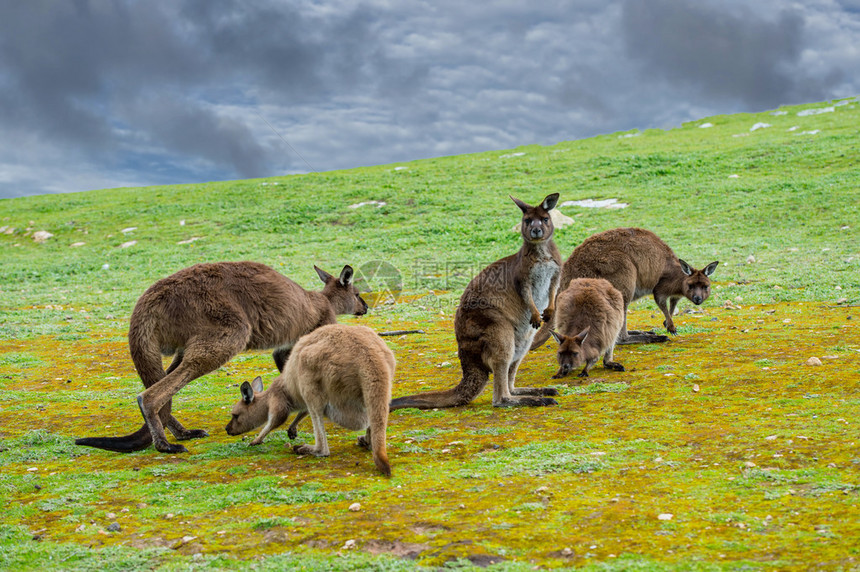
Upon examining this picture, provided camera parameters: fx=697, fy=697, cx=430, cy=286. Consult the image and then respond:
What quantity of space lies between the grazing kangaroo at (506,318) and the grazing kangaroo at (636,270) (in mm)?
2381

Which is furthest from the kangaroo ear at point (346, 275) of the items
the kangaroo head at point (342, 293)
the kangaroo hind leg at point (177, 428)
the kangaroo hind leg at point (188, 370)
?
the kangaroo hind leg at point (177, 428)

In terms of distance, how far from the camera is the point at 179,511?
457 cm

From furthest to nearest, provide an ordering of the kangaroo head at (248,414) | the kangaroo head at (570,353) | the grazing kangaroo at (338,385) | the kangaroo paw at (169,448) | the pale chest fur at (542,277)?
the kangaroo head at (570,353) < the pale chest fur at (542,277) < the kangaroo head at (248,414) < the kangaroo paw at (169,448) < the grazing kangaroo at (338,385)

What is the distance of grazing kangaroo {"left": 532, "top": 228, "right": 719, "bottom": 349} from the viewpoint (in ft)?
32.9

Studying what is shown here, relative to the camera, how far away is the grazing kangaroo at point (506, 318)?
23.5 feet

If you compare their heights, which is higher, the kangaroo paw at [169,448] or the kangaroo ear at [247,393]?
the kangaroo ear at [247,393]

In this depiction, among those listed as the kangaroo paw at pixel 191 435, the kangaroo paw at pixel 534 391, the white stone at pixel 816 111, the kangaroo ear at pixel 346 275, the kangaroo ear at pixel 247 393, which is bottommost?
the kangaroo paw at pixel 191 435

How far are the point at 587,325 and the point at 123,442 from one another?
17.0ft

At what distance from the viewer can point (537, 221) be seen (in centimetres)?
754

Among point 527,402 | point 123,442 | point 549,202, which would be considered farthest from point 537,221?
point 123,442

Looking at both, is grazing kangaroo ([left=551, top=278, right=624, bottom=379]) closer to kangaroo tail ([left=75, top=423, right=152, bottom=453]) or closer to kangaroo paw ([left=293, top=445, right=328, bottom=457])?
kangaroo paw ([left=293, top=445, right=328, bottom=457])

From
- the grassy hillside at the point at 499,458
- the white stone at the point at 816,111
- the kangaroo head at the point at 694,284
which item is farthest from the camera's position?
the white stone at the point at 816,111

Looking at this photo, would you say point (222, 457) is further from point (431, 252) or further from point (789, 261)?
point (431, 252)

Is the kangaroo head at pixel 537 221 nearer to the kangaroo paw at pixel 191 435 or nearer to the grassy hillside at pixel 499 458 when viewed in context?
the grassy hillside at pixel 499 458
